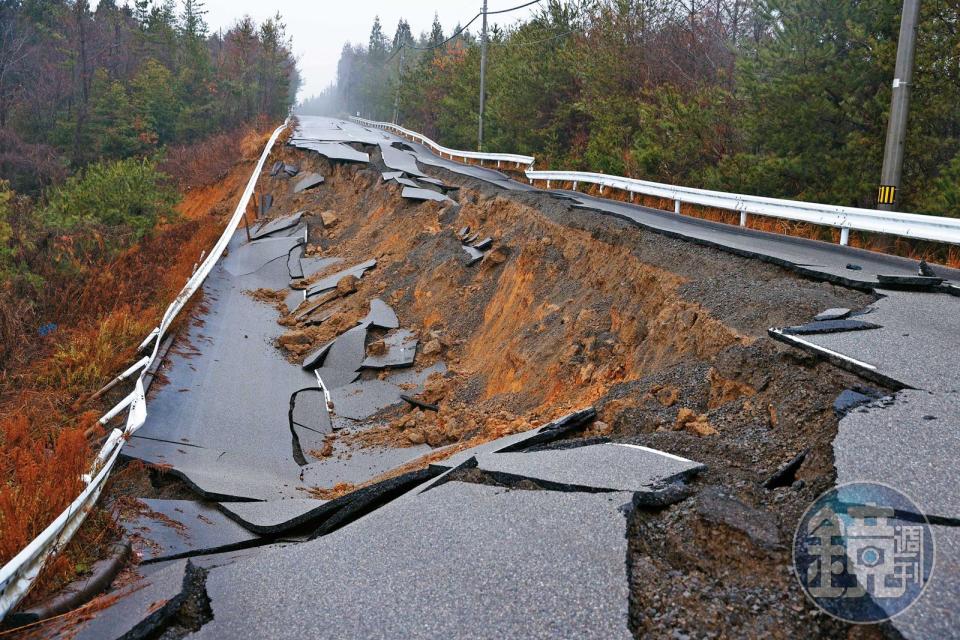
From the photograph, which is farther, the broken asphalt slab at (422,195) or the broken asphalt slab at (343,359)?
the broken asphalt slab at (422,195)

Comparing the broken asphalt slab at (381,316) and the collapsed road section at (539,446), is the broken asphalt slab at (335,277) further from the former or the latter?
the broken asphalt slab at (381,316)

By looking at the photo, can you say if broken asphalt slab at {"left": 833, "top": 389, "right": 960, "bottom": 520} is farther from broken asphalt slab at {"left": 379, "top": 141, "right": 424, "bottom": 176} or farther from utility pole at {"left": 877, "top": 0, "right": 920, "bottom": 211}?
broken asphalt slab at {"left": 379, "top": 141, "right": 424, "bottom": 176}

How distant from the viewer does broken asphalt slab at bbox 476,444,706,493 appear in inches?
160

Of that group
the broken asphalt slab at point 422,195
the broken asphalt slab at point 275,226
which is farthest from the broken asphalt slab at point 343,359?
the broken asphalt slab at point 275,226

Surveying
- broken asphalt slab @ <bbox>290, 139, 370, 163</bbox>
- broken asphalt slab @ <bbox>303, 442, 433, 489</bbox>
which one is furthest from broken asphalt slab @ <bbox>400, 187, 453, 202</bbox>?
broken asphalt slab @ <bbox>303, 442, 433, 489</bbox>

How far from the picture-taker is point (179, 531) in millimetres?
5195

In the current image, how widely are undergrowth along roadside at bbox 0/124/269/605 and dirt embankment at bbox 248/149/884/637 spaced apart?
3.05 m

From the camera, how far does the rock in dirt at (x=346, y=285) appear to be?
49.2ft

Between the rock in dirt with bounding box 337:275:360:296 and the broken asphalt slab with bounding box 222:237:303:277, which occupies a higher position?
the broken asphalt slab with bounding box 222:237:303:277

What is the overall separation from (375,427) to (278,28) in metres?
68.3

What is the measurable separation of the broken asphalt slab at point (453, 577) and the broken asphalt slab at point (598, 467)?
0.16 meters

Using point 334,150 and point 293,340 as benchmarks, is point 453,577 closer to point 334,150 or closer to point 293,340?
point 293,340

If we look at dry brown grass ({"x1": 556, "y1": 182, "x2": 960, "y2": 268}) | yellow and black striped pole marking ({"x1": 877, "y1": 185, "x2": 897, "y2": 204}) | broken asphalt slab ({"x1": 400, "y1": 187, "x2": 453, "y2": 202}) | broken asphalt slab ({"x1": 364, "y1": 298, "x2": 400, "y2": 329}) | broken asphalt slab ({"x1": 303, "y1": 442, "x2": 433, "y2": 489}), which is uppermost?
yellow and black striped pole marking ({"x1": 877, "y1": 185, "x2": 897, "y2": 204})

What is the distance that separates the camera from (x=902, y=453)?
3.71 meters
